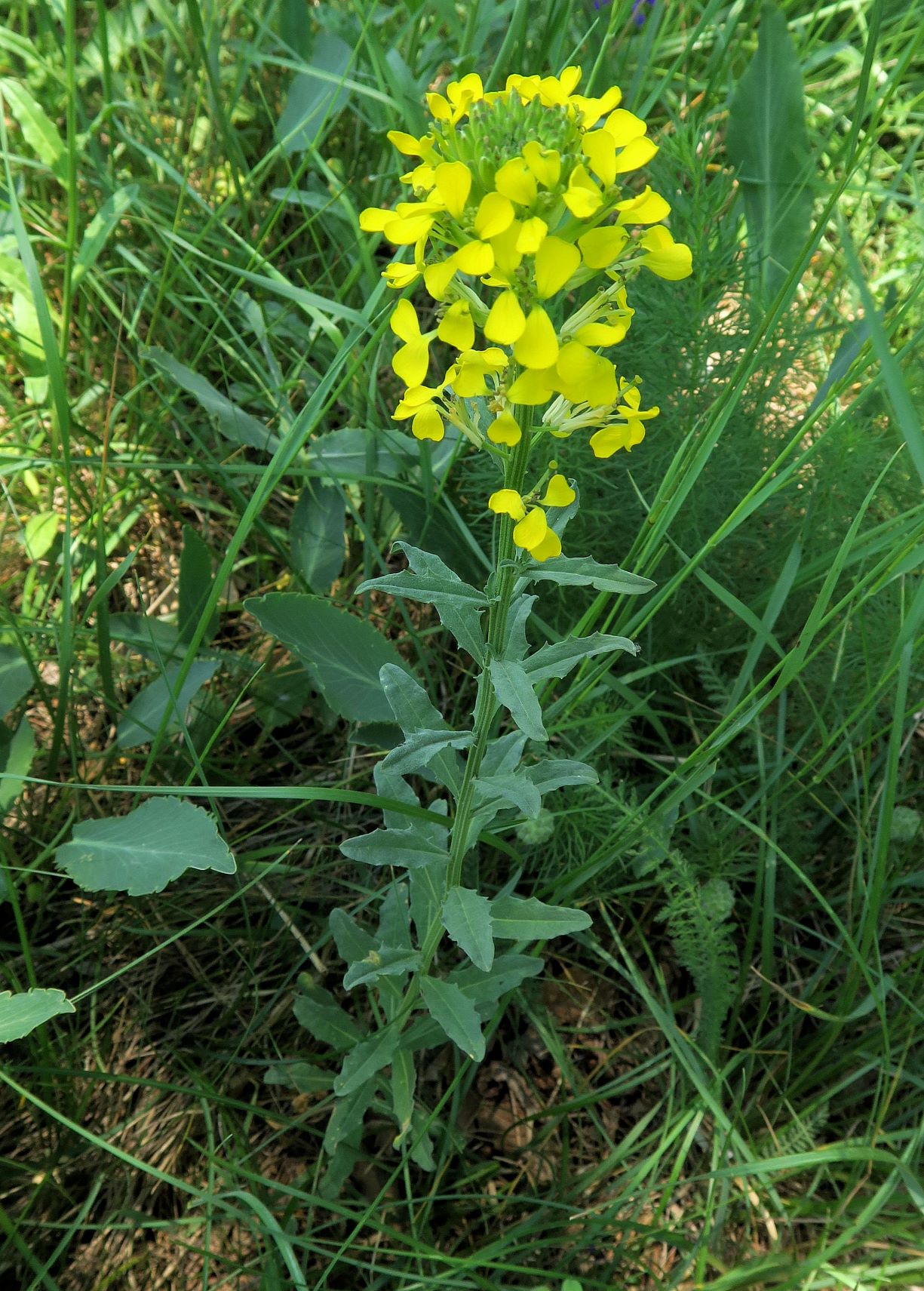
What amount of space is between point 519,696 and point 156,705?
1083 mm

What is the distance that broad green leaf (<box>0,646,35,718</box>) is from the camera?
1.97 m

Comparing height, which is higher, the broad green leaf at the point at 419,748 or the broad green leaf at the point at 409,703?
the broad green leaf at the point at 419,748

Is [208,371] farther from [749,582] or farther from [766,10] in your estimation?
[766,10]

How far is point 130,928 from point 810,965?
140cm

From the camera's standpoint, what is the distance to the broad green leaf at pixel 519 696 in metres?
1.20

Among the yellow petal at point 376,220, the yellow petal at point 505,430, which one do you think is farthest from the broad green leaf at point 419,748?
the yellow petal at point 376,220

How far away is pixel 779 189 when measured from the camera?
2.59m

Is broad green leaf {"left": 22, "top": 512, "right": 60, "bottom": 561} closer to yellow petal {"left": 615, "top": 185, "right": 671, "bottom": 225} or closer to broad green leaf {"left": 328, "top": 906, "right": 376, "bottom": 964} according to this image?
broad green leaf {"left": 328, "top": 906, "right": 376, "bottom": 964}

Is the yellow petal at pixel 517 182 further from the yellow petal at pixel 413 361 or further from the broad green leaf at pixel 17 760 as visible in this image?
the broad green leaf at pixel 17 760

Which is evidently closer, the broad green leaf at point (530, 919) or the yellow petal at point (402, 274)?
the yellow petal at point (402, 274)

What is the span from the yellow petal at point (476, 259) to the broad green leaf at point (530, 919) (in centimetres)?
96

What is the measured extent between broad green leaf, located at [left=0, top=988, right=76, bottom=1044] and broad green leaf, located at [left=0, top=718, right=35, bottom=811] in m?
0.51

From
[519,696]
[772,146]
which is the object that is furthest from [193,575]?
[772,146]

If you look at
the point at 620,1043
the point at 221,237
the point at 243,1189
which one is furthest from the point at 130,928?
the point at 221,237
